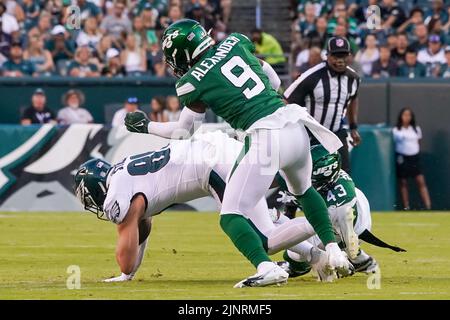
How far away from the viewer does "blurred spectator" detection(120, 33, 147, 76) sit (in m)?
20.0

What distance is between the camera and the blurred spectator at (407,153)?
57.5 ft

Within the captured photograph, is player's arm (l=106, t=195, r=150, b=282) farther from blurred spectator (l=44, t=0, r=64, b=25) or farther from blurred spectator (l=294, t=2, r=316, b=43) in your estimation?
blurred spectator (l=294, t=2, r=316, b=43)

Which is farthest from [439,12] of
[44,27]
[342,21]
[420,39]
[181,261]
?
[181,261]

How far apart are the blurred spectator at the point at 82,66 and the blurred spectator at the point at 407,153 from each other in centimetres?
497

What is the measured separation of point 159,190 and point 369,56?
1145cm

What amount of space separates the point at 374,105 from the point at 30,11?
674 cm

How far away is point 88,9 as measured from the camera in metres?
21.2

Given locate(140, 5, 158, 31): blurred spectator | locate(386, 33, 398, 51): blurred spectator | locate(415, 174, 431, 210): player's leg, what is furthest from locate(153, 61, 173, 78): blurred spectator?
locate(415, 174, 431, 210): player's leg

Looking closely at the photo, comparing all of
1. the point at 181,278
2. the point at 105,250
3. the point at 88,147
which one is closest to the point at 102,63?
the point at 88,147

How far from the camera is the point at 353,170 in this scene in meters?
17.3

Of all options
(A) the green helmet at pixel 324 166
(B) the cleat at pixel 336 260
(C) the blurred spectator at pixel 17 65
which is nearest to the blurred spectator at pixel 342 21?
(C) the blurred spectator at pixel 17 65

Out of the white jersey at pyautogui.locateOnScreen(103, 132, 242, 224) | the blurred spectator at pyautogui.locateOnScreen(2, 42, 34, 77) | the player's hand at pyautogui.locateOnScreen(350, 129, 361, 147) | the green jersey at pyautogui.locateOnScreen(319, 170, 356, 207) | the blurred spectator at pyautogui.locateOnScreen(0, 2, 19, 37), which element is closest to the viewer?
the white jersey at pyautogui.locateOnScreen(103, 132, 242, 224)

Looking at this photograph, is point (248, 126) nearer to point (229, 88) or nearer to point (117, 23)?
point (229, 88)

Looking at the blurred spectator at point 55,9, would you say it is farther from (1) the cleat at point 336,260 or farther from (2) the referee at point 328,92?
(1) the cleat at point 336,260
